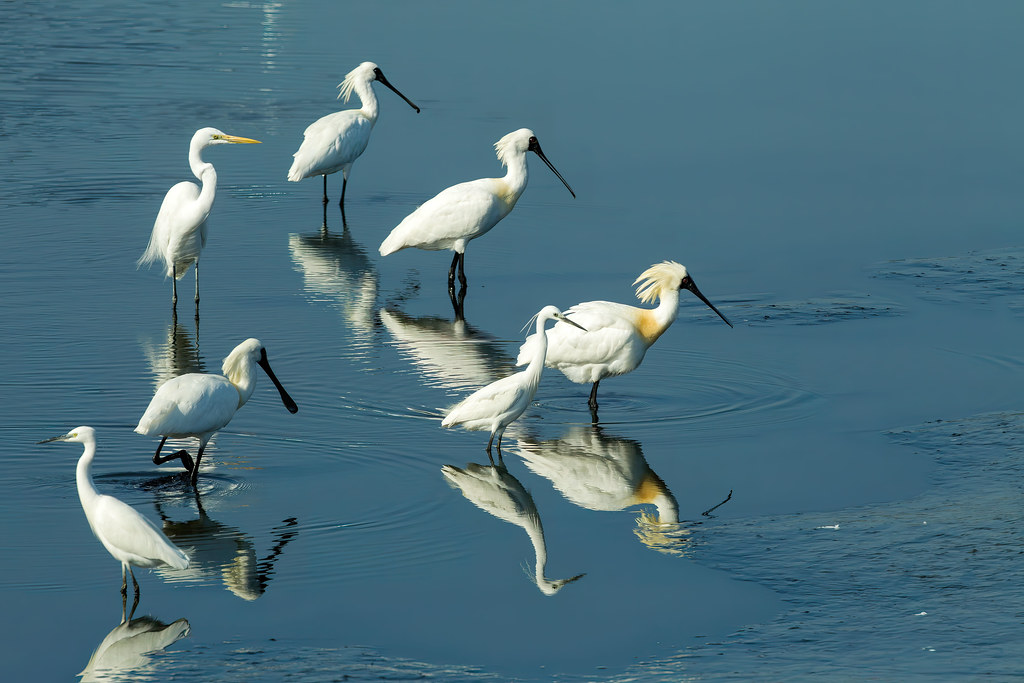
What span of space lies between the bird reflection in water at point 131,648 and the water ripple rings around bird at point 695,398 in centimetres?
437

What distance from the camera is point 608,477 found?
30.3 feet

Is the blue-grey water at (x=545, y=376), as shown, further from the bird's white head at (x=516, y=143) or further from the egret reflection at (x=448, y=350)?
the bird's white head at (x=516, y=143)

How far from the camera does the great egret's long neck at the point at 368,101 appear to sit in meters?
19.0

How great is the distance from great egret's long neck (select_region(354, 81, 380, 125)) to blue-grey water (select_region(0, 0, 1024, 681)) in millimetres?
836

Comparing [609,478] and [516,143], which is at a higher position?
[516,143]

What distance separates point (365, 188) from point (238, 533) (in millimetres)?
11234

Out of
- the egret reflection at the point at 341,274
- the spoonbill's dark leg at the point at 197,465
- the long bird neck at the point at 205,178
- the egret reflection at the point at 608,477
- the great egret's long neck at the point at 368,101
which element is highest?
the long bird neck at the point at 205,178

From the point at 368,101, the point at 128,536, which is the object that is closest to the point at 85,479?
the point at 128,536

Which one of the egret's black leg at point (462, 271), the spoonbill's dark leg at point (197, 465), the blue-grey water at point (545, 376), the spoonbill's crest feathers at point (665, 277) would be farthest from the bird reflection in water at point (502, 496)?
the egret's black leg at point (462, 271)

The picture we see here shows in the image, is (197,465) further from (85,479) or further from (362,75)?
(362,75)

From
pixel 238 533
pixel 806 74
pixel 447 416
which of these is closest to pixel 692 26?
pixel 806 74

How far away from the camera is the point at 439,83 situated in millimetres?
23531

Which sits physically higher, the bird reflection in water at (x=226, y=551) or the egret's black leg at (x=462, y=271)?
the bird reflection in water at (x=226, y=551)

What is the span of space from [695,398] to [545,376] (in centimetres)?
155
